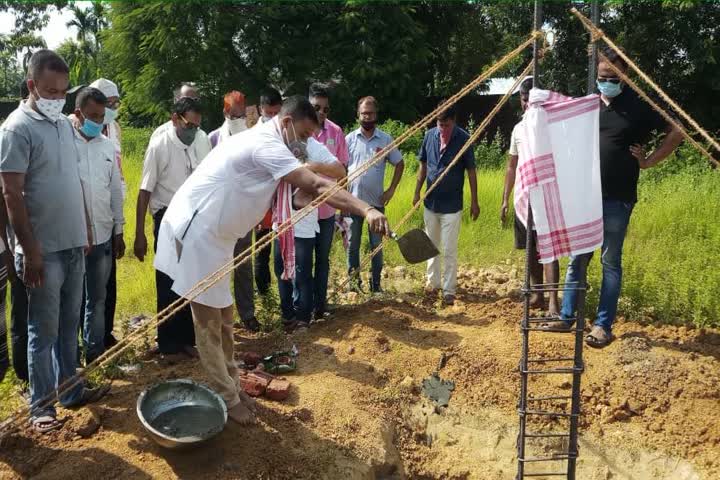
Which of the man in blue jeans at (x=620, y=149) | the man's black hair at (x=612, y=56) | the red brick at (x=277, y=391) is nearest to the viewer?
the red brick at (x=277, y=391)

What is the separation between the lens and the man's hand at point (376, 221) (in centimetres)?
286

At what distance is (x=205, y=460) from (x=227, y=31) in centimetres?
1476

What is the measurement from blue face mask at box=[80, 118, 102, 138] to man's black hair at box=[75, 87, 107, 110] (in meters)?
0.10

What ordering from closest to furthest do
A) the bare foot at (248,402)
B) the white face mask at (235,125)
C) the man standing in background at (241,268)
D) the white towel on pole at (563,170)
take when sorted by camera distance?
the white towel on pole at (563,170) < the bare foot at (248,402) < the man standing in background at (241,268) < the white face mask at (235,125)

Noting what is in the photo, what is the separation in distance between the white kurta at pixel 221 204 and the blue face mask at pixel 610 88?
7.79 ft

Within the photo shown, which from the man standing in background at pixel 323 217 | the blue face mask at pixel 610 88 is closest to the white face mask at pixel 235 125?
the man standing in background at pixel 323 217

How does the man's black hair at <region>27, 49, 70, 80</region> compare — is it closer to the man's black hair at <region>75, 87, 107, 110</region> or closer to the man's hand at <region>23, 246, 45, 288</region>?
the man's black hair at <region>75, 87, 107, 110</region>

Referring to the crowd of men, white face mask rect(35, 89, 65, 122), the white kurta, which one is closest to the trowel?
the crowd of men

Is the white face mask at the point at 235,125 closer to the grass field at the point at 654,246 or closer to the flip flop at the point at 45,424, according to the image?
the grass field at the point at 654,246

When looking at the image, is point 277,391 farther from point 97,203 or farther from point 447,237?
point 447,237

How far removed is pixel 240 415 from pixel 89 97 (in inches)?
87.7

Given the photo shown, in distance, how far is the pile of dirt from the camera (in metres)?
3.23

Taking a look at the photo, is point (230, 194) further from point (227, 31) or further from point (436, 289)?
point (227, 31)

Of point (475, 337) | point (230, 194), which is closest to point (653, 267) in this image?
point (475, 337)
